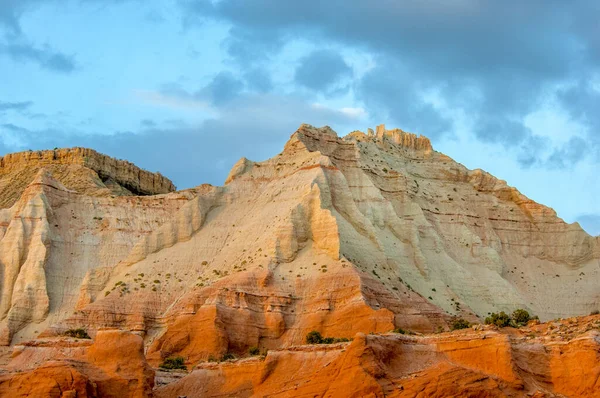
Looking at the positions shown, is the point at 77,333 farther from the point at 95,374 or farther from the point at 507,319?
the point at 507,319

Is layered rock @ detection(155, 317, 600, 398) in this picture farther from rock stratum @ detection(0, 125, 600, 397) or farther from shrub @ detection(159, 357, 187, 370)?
shrub @ detection(159, 357, 187, 370)

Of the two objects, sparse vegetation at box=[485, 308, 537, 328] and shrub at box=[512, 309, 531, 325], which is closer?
sparse vegetation at box=[485, 308, 537, 328]

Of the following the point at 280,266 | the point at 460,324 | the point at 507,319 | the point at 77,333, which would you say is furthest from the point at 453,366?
the point at 77,333

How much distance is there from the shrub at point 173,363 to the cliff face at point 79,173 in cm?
4167

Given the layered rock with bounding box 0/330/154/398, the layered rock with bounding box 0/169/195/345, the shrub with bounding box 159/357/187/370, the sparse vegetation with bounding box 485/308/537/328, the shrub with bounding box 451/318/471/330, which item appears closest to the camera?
the layered rock with bounding box 0/330/154/398

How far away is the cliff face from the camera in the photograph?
12150 cm

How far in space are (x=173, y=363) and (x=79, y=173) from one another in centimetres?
4839

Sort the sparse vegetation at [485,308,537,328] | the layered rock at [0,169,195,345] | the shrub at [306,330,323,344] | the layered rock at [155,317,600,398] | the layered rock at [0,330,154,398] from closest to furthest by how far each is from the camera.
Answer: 1. the layered rock at [155,317,600,398]
2. the layered rock at [0,330,154,398]
3. the sparse vegetation at [485,308,537,328]
4. the shrub at [306,330,323,344]
5. the layered rock at [0,169,195,345]

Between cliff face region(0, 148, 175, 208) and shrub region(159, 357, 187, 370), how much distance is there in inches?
1641

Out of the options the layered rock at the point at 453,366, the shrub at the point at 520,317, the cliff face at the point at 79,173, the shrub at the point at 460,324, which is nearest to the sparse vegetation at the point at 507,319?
the shrub at the point at 520,317

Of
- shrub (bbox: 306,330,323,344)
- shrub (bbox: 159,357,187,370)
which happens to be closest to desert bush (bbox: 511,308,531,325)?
shrub (bbox: 306,330,323,344)

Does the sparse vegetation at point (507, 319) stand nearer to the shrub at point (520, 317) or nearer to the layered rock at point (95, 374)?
the shrub at point (520, 317)

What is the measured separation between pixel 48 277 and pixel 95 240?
6411mm

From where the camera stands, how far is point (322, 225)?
3637 inches
